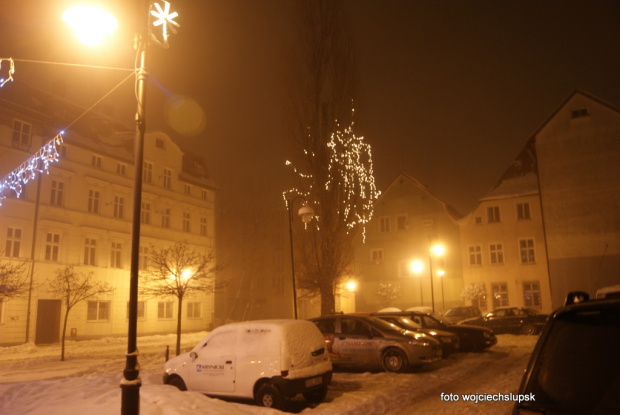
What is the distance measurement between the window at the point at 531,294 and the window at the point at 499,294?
1.42 meters

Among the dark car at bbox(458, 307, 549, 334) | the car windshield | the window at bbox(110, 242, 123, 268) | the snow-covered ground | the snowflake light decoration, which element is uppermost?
the snowflake light decoration

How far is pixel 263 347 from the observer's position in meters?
10.6

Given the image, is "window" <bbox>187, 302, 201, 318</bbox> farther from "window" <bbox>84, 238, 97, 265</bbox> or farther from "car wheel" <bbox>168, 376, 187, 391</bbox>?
"car wheel" <bbox>168, 376, 187, 391</bbox>

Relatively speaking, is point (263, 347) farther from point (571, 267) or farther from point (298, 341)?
point (571, 267)

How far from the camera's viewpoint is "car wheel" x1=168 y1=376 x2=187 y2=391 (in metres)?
11.8

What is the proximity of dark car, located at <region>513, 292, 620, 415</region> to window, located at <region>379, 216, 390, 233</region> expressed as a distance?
4418cm

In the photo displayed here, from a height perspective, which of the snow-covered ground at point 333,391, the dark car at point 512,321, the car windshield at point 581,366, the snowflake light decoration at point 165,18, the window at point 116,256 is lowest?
the snow-covered ground at point 333,391

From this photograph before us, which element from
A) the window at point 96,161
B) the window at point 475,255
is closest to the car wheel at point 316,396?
the window at point 96,161

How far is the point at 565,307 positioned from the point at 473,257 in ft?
134

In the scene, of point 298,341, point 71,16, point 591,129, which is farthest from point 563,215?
point 71,16

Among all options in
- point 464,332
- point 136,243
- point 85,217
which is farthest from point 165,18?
point 85,217

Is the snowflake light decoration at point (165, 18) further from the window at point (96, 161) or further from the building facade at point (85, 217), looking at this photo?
the window at point (96, 161)

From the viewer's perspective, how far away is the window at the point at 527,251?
133ft

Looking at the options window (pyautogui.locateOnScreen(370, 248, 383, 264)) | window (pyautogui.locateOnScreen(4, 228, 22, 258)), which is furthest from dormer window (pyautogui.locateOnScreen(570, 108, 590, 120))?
window (pyautogui.locateOnScreen(4, 228, 22, 258))
